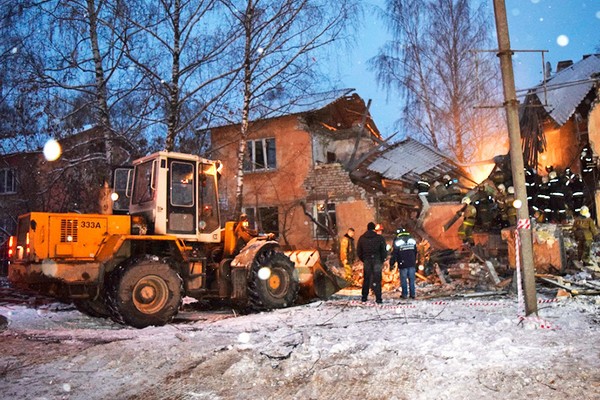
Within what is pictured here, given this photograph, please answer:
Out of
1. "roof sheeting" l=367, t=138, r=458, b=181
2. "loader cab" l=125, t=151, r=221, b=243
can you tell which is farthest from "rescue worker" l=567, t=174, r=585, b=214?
"loader cab" l=125, t=151, r=221, b=243

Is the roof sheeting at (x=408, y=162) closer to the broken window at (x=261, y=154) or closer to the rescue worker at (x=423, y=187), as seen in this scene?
the rescue worker at (x=423, y=187)

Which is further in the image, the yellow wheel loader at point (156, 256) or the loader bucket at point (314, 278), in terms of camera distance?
the loader bucket at point (314, 278)

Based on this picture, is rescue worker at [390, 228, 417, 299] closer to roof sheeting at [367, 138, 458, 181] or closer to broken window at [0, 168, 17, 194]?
roof sheeting at [367, 138, 458, 181]

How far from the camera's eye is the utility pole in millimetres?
7191

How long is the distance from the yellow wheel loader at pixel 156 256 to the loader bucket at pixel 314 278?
21mm

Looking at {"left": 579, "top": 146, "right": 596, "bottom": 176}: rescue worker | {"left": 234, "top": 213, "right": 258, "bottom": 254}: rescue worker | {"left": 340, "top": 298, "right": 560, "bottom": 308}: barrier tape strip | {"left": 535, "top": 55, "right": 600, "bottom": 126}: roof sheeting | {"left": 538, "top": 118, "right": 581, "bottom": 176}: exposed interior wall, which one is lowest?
{"left": 340, "top": 298, "right": 560, "bottom": 308}: barrier tape strip

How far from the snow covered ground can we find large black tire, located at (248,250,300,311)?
1.33m

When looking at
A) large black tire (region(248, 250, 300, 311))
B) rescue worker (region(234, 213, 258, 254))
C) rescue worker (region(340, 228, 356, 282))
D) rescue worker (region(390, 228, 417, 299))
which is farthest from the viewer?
rescue worker (region(340, 228, 356, 282))

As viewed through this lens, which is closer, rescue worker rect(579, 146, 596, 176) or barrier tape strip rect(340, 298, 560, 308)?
barrier tape strip rect(340, 298, 560, 308)

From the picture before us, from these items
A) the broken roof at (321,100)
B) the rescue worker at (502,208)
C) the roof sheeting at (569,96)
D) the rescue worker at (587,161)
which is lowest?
the rescue worker at (502,208)

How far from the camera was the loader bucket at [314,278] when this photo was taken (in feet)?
34.7

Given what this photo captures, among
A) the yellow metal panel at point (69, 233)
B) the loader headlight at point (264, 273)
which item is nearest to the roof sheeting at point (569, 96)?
the loader headlight at point (264, 273)

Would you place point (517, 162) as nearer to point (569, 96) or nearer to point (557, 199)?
point (557, 199)

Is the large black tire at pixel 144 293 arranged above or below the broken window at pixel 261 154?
below
